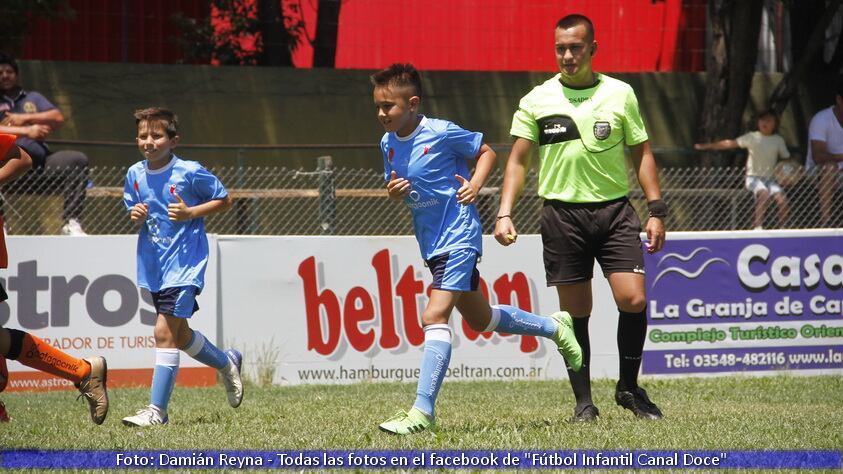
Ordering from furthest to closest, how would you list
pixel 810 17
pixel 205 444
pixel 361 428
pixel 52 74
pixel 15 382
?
pixel 810 17, pixel 52 74, pixel 15 382, pixel 361 428, pixel 205 444

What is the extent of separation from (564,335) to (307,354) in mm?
3895

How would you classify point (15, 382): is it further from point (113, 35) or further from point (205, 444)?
point (113, 35)

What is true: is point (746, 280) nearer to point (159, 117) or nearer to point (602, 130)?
point (602, 130)

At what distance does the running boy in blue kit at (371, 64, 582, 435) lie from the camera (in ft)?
20.0

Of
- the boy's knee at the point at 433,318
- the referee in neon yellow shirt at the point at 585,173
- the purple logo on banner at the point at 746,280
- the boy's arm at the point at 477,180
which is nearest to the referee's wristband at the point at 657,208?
the referee in neon yellow shirt at the point at 585,173

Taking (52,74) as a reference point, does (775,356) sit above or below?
below

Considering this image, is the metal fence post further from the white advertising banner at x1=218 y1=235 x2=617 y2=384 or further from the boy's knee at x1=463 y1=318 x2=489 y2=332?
the boy's knee at x1=463 y1=318 x2=489 y2=332

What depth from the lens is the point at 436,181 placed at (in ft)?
20.5

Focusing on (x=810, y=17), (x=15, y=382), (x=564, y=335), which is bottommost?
(x=15, y=382)

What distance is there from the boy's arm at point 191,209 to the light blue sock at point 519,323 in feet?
5.54

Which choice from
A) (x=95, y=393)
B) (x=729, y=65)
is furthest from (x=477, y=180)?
(x=729, y=65)

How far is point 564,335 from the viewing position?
6.56 meters

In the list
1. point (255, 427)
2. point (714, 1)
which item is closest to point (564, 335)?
point (255, 427)

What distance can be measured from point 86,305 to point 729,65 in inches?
329
